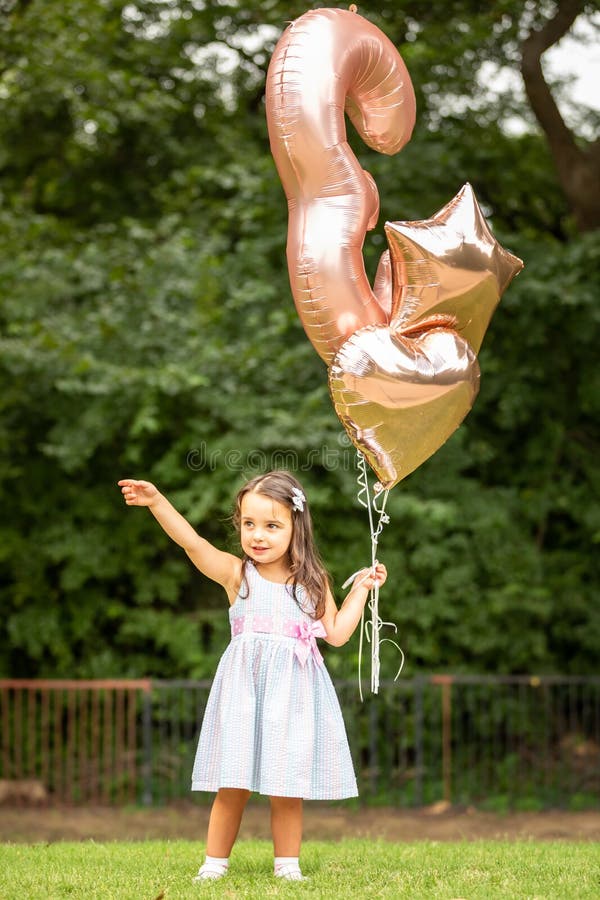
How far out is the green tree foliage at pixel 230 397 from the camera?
7691 mm

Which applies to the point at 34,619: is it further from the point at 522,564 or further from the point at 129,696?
the point at 522,564

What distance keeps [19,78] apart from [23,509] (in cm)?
338

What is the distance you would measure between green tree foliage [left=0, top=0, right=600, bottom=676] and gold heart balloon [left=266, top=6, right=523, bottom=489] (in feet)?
11.5

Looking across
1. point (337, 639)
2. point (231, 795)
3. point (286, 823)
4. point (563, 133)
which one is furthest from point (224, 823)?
point (563, 133)

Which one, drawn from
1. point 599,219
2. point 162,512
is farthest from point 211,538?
point 162,512

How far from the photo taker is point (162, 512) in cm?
347

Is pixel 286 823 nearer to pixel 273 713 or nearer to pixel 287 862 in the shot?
pixel 287 862

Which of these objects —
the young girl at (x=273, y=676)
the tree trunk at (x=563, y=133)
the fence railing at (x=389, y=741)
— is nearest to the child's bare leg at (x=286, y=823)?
the young girl at (x=273, y=676)

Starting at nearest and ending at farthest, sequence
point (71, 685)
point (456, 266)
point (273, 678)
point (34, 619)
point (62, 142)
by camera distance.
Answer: point (273, 678)
point (456, 266)
point (71, 685)
point (34, 619)
point (62, 142)

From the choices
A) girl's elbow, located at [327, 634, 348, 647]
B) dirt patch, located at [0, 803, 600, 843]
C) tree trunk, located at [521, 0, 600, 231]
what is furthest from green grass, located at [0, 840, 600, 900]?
tree trunk, located at [521, 0, 600, 231]

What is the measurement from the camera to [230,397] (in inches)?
301

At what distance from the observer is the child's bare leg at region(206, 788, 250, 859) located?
3.47 metres

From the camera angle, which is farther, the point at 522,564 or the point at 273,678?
the point at 522,564

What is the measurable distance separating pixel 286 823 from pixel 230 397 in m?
4.46
